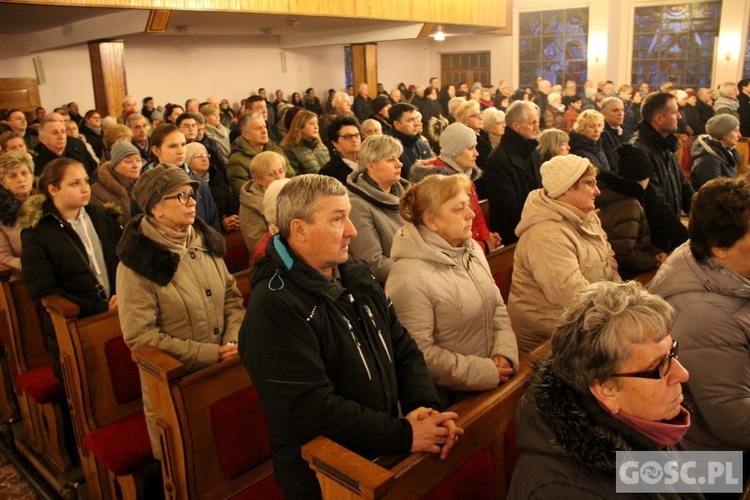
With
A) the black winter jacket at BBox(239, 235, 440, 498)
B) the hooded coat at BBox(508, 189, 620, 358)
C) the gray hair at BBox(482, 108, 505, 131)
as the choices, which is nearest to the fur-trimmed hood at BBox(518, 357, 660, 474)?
the black winter jacket at BBox(239, 235, 440, 498)

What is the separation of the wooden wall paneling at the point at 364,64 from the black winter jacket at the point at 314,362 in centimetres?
978

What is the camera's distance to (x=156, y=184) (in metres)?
2.51

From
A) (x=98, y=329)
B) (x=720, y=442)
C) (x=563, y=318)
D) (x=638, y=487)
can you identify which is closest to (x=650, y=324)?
(x=563, y=318)

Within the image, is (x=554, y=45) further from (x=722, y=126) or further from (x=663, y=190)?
(x=663, y=190)

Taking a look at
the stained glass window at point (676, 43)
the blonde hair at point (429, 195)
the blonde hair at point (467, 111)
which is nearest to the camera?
the blonde hair at point (429, 195)

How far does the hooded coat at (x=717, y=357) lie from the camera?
1.81 metres

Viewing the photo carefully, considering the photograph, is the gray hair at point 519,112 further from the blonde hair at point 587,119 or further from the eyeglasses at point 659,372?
the eyeglasses at point 659,372

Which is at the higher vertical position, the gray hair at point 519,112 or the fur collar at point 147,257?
the gray hair at point 519,112

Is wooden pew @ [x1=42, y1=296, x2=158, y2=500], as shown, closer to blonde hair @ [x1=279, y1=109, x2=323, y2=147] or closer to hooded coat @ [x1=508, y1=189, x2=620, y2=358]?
hooded coat @ [x1=508, y1=189, x2=620, y2=358]

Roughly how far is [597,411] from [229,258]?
3.24 meters

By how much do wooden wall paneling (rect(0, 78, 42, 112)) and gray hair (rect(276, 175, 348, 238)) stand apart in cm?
1024

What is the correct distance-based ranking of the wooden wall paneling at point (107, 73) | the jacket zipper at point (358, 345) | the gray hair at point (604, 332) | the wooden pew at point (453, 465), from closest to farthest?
the gray hair at point (604, 332)
the wooden pew at point (453, 465)
the jacket zipper at point (358, 345)
the wooden wall paneling at point (107, 73)

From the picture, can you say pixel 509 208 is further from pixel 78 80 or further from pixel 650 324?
pixel 78 80

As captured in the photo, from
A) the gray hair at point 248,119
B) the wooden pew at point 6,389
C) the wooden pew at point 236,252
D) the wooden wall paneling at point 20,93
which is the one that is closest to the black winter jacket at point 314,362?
the wooden pew at point 6,389
